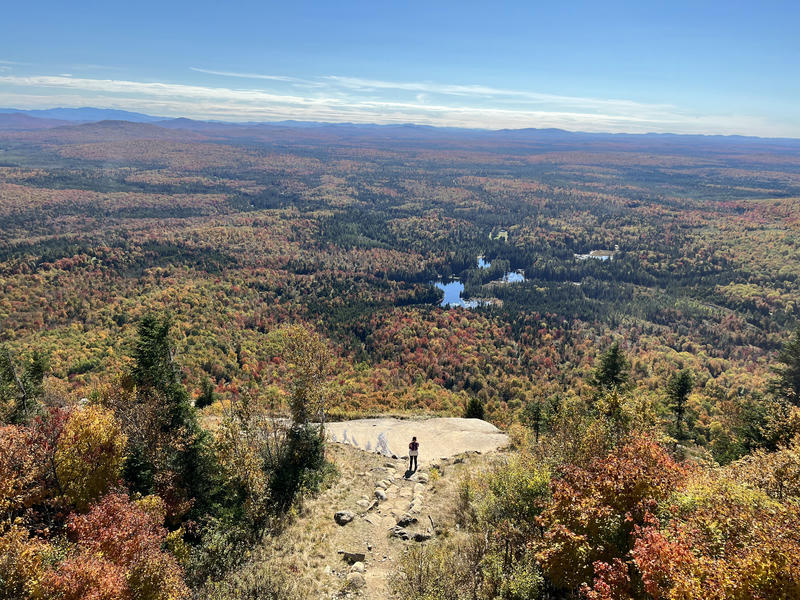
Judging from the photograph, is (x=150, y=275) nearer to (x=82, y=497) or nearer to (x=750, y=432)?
(x=82, y=497)

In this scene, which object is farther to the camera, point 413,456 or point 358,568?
point 413,456

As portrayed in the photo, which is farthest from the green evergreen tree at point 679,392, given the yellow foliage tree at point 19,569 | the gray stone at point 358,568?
the yellow foliage tree at point 19,569

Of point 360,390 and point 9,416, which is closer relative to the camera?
point 9,416

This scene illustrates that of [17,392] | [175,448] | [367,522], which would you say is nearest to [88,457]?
[175,448]

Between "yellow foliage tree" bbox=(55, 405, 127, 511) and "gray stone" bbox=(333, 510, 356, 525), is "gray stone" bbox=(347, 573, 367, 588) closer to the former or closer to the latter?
"gray stone" bbox=(333, 510, 356, 525)

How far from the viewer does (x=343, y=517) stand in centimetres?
2077

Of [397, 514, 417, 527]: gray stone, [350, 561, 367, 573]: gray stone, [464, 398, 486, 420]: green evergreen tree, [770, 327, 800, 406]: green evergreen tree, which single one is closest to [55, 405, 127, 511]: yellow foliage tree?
[350, 561, 367, 573]: gray stone

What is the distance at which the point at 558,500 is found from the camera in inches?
561

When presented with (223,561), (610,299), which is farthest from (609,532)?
(610,299)

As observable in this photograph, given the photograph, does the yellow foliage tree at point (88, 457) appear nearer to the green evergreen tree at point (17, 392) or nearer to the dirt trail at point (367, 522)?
the dirt trail at point (367, 522)

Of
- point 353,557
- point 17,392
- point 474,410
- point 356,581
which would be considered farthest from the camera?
point 474,410

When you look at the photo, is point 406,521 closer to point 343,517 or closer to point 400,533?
point 400,533

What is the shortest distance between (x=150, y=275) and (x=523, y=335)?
371 ft

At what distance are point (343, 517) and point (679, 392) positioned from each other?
37.0m
